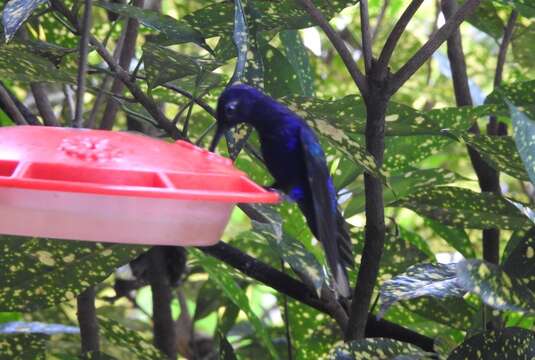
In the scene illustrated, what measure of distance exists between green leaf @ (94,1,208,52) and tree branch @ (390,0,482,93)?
0.29m

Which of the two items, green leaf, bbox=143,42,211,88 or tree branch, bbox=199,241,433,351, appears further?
tree branch, bbox=199,241,433,351

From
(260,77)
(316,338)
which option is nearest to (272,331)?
(316,338)

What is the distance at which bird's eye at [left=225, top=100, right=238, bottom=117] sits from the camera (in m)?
1.36

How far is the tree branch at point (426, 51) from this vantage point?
122cm

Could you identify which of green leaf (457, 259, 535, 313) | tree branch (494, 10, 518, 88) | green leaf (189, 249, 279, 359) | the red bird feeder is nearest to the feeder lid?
the red bird feeder

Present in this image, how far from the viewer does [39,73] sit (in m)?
1.34

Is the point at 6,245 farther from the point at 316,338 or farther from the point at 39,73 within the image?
the point at 316,338

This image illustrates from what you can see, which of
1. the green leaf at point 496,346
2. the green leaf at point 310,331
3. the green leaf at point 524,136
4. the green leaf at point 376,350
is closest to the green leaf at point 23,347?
the green leaf at point 310,331

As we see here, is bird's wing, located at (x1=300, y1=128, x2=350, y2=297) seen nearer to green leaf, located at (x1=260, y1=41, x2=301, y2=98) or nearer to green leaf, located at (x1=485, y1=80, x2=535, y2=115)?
green leaf, located at (x1=260, y1=41, x2=301, y2=98)

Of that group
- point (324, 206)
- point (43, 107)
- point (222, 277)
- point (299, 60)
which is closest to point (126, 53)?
point (43, 107)

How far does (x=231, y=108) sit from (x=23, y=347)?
511 mm

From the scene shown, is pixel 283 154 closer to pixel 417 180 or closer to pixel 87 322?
pixel 417 180

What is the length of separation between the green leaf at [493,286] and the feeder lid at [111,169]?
0.24 meters

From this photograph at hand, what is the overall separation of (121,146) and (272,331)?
1.14 meters
